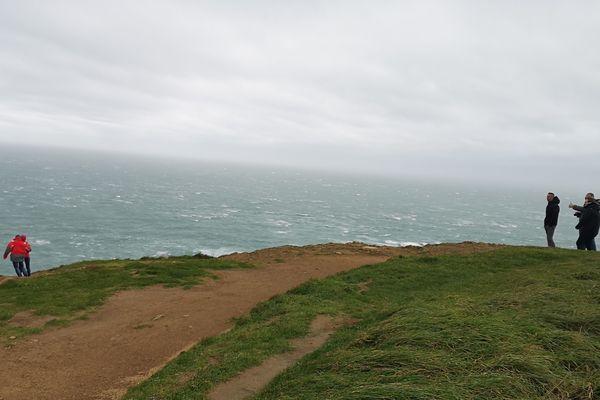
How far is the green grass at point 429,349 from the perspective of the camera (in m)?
5.04

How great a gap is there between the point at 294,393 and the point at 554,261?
600 inches

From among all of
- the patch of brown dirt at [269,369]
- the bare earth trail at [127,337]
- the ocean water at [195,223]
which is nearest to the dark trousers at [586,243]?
the bare earth trail at [127,337]

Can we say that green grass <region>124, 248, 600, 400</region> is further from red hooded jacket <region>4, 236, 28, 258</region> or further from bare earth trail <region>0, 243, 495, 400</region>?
red hooded jacket <region>4, 236, 28, 258</region>

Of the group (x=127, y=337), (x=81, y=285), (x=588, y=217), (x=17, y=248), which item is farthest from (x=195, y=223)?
(x=588, y=217)

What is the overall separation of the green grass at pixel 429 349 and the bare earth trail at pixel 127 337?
1.00 meters

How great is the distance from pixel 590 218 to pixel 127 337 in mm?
18411

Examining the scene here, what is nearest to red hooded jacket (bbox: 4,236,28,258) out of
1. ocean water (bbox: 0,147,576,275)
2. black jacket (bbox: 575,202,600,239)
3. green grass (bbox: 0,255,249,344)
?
green grass (bbox: 0,255,249,344)

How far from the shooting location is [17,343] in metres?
9.61

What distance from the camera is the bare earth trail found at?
8000 millimetres

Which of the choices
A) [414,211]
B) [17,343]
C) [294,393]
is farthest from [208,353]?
[414,211]

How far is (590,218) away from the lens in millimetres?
16141

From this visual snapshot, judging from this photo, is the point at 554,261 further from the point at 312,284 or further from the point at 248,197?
the point at 248,197

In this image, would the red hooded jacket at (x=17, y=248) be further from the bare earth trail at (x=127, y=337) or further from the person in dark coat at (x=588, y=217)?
the person in dark coat at (x=588, y=217)

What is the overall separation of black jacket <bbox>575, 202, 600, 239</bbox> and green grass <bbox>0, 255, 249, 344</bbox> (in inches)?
608
